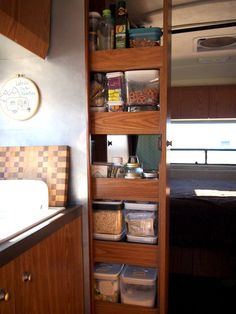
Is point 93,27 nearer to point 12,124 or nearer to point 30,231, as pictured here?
point 12,124

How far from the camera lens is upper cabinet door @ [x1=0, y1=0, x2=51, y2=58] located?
3.40 feet

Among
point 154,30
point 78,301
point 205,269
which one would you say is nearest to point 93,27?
point 154,30

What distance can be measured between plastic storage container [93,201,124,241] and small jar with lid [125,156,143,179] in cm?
16

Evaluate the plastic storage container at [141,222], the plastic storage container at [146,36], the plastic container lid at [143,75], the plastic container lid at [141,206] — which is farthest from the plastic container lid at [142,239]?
the plastic storage container at [146,36]

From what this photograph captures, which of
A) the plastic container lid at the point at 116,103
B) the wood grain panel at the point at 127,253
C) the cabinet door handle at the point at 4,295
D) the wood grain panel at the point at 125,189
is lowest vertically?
the wood grain panel at the point at 127,253

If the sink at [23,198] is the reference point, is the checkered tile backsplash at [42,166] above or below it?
above

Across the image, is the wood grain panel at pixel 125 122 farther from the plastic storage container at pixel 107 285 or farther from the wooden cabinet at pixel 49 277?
the plastic storage container at pixel 107 285

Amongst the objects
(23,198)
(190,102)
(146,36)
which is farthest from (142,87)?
(190,102)

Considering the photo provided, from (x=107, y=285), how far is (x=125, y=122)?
2.89ft

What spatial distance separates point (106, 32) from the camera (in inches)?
53.8

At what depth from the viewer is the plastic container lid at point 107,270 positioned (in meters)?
1.43

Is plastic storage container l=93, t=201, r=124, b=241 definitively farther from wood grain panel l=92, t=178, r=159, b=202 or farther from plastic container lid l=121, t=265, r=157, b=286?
plastic container lid l=121, t=265, r=157, b=286

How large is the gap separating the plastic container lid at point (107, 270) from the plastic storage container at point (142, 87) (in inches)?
35.7

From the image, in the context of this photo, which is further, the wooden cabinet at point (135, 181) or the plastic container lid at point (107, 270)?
the plastic container lid at point (107, 270)
